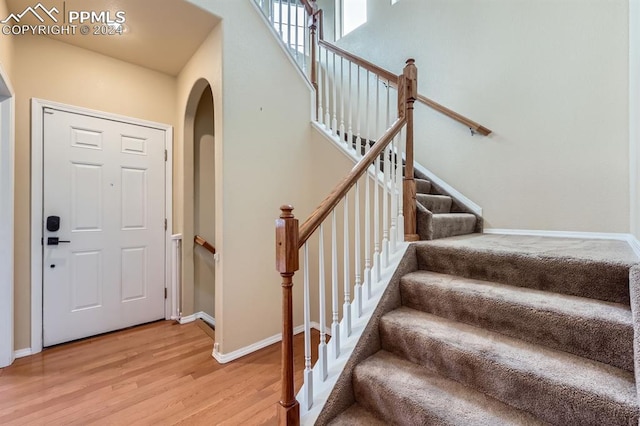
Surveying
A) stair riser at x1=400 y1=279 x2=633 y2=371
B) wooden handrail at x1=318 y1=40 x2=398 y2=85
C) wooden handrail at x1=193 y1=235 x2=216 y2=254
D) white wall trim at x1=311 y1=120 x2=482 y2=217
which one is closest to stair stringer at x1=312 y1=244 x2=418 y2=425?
stair riser at x1=400 y1=279 x2=633 y2=371

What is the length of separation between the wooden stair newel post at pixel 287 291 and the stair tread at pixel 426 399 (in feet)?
1.11

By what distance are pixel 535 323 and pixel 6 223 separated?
3369 millimetres

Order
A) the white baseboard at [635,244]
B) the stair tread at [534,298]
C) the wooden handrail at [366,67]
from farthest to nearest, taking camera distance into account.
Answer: the wooden handrail at [366,67] < the white baseboard at [635,244] < the stair tread at [534,298]

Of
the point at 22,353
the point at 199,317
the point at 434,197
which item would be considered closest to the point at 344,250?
the point at 434,197

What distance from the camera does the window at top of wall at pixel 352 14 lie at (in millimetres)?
3838

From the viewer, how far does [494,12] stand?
2623 millimetres

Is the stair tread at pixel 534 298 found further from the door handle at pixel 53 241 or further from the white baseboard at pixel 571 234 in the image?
the door handle at pixel 53 241

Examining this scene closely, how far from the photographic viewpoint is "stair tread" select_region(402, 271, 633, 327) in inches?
45.3

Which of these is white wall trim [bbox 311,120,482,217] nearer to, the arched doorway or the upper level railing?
the upper level railing

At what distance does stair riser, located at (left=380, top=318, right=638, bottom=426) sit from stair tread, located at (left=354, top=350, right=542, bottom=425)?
37mm

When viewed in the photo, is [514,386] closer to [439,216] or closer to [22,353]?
[439,216]

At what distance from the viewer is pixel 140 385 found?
1.90 m

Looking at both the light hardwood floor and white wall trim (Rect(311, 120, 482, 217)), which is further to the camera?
white wall trim (Rect(311, 120, 482, 217))

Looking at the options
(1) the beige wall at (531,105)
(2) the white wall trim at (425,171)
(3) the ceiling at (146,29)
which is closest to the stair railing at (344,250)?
(2) the white wall trim at (425,171)
